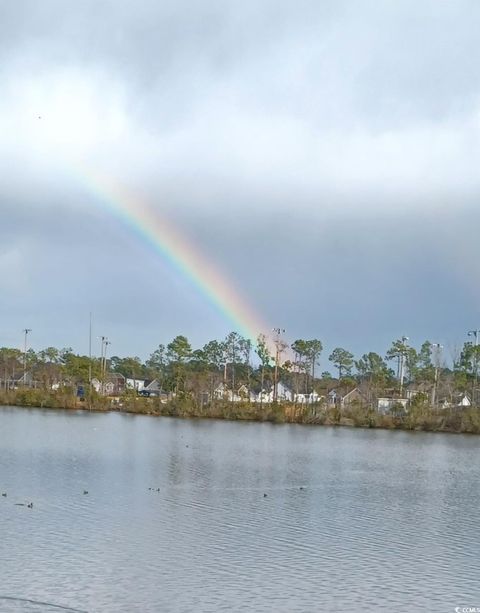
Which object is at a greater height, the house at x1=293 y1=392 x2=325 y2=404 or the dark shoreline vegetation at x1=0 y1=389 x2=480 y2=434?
the house at x1=293 y1=392 x2=325 y2=404

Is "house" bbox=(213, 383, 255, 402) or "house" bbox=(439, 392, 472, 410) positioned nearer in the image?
"house" bbox=(439, 392, 472, 410)

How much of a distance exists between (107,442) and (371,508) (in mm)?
26208

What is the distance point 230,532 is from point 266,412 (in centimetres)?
7053

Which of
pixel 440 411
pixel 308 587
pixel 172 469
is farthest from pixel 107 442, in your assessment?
pixel 440 411

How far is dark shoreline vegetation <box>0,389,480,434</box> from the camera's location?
88.6 meters

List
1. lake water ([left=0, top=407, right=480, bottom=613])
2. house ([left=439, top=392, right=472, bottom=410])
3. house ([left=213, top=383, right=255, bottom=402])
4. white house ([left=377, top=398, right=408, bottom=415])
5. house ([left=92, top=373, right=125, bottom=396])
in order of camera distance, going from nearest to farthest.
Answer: lake water ([left=0, top=407, right=480, bottom=613]), white house ([left=377, top=398, right=408, bottom=415]), house ([left=439, top=392, right=472, bottom=410]), house ([left=213, top=383, right=255, bottom=402]), house ([left=92, top=373, right=125, bottom=396])

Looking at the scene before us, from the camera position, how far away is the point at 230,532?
78.3 ft

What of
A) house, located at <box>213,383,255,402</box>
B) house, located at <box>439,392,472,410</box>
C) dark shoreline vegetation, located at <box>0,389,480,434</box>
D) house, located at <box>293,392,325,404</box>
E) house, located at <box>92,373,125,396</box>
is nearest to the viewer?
dark shoreline vegetation, located at <box>0,389,480,434</box>

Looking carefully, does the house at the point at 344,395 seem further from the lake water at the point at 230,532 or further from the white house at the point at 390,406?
the lake water at the point at 230,532

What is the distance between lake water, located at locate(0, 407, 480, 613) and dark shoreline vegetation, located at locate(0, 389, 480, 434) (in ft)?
134

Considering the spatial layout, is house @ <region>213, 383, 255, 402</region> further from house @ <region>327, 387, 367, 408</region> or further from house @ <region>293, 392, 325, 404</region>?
house @ <region>327, 387, 367, 408</region>

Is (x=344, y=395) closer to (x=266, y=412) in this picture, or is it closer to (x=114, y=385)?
(x=266, y=412)

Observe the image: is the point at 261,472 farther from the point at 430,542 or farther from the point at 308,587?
the point at 308,587

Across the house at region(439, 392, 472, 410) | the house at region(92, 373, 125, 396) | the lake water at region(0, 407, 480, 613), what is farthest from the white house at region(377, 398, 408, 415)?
the house at region(92, 373, 125, 396)
